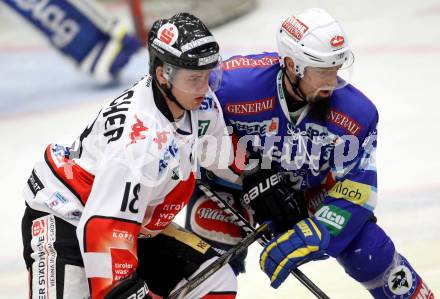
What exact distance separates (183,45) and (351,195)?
81 cm

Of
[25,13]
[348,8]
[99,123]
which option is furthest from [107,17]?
[99,123]

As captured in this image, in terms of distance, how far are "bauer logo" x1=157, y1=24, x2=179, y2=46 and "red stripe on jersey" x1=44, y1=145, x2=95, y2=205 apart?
438 mm

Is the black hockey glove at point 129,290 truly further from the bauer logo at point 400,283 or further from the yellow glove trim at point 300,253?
the bauer logo at point 400,283

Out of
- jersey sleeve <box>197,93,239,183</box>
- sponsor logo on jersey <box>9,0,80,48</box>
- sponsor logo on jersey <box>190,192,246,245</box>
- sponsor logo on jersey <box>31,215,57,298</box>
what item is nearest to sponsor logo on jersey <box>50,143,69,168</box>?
sponsor logo on jersey <box>31,215,57,298</box>

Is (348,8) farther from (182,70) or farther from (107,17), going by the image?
(182,70)

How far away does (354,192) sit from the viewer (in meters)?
2.99

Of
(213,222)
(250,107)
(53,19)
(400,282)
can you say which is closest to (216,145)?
(250,107)

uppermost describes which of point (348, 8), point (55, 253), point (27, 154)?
point (55, 253)

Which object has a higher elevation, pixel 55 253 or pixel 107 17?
pixel 55 253

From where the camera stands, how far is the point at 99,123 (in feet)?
8.53

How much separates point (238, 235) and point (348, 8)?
14.1 ft

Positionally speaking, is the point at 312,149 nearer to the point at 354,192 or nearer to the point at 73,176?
the point at 354,192

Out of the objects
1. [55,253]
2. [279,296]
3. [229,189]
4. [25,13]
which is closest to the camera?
[55,253]

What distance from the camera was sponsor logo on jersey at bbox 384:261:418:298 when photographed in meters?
3.06
